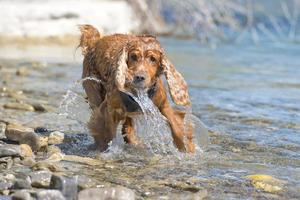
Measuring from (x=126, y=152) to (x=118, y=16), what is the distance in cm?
1089

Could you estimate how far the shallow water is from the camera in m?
4.54

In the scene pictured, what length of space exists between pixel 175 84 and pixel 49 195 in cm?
170

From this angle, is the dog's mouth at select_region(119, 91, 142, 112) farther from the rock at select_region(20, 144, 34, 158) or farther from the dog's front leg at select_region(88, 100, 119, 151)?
the rock at select_region(20, 144, 34, 158)

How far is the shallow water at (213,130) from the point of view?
14.9 feet

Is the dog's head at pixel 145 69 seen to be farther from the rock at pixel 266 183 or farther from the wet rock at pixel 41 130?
the wet rock at pixel 41 130

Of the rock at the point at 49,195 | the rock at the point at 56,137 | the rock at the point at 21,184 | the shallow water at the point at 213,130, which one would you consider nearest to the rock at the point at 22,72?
the shallow water at the point at 213,130

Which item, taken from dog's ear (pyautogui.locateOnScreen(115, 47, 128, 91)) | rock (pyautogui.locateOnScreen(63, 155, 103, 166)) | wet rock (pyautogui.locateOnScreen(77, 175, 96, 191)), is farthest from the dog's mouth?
wet rock (pyautogui.locateOnScreen(77, 175, 96, 191))

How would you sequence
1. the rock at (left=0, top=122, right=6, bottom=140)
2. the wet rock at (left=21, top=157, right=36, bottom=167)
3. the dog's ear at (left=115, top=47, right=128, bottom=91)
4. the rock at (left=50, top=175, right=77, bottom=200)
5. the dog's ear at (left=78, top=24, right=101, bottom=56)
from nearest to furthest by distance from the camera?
the rock at (left=50, top=175, right=77, bottom=200) < the wet rock at (left=21, top=157, right=36, bottom=167) < the dog's ear at (left=115, top=47, right=128, bottom=91) < the rock at (left=0, top=122, right=6, bottom=140) < the dog's ear at (left=78, top=24, right=101, bottom=56)

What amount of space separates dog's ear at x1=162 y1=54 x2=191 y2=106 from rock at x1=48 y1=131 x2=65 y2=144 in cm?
98

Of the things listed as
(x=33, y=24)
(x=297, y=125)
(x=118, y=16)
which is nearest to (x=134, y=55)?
(x=297, y=125)

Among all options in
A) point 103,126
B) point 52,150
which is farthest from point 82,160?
point 103,126

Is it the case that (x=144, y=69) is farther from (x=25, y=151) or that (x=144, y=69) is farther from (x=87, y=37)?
(x=87, y=37)

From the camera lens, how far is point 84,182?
428cm

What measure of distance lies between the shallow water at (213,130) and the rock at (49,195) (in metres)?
0.53
